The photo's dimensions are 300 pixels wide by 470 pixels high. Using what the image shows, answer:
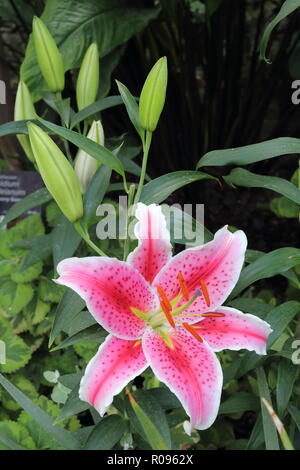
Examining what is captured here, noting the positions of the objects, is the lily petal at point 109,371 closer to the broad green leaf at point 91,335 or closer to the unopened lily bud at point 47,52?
the broad green leaf at point 91,335

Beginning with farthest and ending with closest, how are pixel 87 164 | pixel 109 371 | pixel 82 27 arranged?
pixel 82 27 → pixel 87 164 → pixel 109 371

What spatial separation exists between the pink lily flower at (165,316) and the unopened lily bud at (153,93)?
0.39 feet

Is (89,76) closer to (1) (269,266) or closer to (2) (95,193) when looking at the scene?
(2) (95,193)

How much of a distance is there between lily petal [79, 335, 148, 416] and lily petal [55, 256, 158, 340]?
0.04 feet

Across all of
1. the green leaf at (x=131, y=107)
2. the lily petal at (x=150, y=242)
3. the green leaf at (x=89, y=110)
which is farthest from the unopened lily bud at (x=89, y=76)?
the lily petal at (x=150, y=242)

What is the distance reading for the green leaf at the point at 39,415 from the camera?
57 cm

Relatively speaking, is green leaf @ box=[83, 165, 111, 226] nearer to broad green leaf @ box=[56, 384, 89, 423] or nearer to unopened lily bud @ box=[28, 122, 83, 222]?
unopened lily bud @ box=[28, 122, 83, 222]

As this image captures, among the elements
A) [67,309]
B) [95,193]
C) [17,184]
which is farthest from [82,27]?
[67,309]

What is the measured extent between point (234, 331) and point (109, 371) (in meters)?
0.13

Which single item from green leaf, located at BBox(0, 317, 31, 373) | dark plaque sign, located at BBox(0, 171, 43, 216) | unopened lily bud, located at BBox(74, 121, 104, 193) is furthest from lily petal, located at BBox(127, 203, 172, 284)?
dark plaque sign, located at BBox(0, 171, 43, 216)

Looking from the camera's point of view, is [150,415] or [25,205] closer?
[150,415]

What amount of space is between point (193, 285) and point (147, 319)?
6 cm

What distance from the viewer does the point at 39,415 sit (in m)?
0.59
